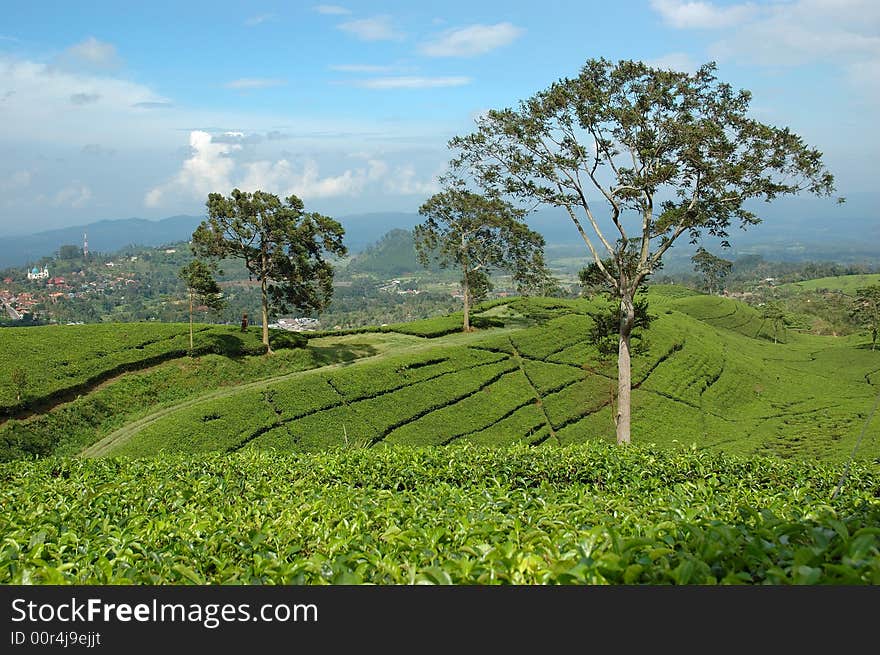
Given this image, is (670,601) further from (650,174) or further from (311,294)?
(311,294)

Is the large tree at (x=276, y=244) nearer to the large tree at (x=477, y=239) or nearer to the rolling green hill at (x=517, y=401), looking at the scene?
the rolling green hill at (x=517, y=401)

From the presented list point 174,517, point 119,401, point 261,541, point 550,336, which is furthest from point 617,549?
point 550,336

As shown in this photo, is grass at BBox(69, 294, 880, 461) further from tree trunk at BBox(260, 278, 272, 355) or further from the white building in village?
the white building in village

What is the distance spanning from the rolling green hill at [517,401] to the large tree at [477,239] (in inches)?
130

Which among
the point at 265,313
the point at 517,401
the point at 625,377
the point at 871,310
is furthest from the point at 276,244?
the point at 871,310

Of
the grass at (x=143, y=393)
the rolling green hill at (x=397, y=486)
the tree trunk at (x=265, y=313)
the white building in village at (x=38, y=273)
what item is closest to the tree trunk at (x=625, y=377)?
the rolling green hill at (x=397, y=486)

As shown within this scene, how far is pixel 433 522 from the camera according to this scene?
4.62 meters

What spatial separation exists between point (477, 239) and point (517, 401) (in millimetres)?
12316

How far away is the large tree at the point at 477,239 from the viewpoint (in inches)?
1356

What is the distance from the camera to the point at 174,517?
17.6ft

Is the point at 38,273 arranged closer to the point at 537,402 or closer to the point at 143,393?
the point at 143,393

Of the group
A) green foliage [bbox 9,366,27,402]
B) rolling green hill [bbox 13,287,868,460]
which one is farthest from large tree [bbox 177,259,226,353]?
green foliage [bbox 9,366,27,402]

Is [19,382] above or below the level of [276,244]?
below

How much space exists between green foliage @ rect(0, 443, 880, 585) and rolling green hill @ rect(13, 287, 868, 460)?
20.4ft
